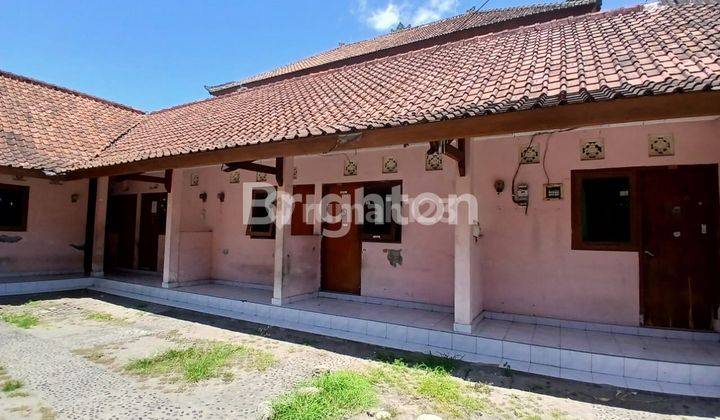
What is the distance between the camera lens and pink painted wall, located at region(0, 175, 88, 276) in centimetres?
907

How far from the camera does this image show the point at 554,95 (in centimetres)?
386

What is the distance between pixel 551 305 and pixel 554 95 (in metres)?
3.16

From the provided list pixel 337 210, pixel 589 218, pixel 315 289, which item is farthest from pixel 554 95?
pixel 315 289

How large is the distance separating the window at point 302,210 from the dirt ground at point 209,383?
94.5 inches

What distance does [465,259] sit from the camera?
4.92 meters

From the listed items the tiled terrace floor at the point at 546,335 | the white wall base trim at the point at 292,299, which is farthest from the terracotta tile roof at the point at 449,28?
the tiled terrace floor at the point at 546,335

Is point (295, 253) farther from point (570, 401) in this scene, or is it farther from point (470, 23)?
point (470, 23)

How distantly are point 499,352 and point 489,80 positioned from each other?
11.9ft

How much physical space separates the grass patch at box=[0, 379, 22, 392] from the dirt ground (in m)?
0.04

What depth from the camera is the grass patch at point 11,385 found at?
143 inches

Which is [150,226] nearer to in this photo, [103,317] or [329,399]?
[103,317]

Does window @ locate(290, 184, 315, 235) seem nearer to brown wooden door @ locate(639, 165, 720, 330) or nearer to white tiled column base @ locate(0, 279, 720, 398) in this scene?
white tiled column base @ locate(0, 279, 720, 398)

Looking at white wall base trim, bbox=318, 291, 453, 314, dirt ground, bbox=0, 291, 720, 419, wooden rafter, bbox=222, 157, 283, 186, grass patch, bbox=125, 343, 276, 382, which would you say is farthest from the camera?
wooden rafter, bbox=222, 157, 283, 186

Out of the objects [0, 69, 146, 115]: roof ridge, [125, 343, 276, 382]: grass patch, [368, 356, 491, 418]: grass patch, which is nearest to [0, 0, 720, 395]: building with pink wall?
[368, 356, 491, 418]: grass patch
